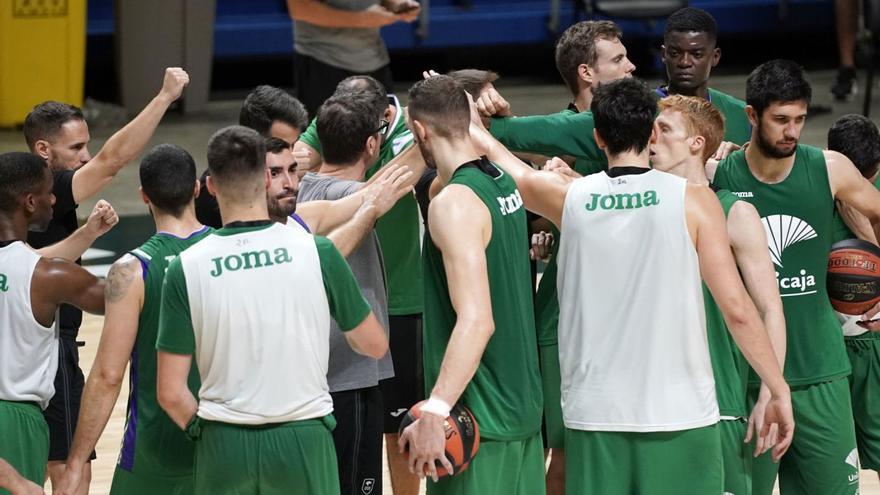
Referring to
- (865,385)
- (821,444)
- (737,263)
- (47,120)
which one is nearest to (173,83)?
(47,120)

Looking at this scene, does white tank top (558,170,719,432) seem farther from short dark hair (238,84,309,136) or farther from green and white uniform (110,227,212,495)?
short dark hair (238,84,309,136)

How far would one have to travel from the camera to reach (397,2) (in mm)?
10203

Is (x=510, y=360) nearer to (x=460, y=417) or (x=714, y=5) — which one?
(x=460, y=417)

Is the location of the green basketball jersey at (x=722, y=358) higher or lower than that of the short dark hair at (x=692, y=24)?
lower

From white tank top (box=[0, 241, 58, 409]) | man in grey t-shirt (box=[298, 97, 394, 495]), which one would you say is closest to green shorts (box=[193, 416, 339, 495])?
white tank top (box=[0, 241, 58, 409])

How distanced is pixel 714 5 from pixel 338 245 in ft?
42.2

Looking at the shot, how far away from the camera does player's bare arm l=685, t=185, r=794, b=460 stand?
4707 millimetres

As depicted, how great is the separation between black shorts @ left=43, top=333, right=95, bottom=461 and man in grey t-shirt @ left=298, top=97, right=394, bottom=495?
3.46ft

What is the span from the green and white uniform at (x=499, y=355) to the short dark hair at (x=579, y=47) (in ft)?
4.83

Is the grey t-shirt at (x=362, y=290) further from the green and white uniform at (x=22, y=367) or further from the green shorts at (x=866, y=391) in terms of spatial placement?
the green shorts at (x=866, y=391)

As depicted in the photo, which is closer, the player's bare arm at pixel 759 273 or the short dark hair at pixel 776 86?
the player's bare arm at pixel 759 273

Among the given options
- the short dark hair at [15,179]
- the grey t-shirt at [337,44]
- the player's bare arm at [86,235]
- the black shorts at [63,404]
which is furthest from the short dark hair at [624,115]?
the grey t-shirt at [337,44]

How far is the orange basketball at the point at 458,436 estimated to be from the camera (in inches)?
178

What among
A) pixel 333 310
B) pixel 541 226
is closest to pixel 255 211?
pixel 333 310
